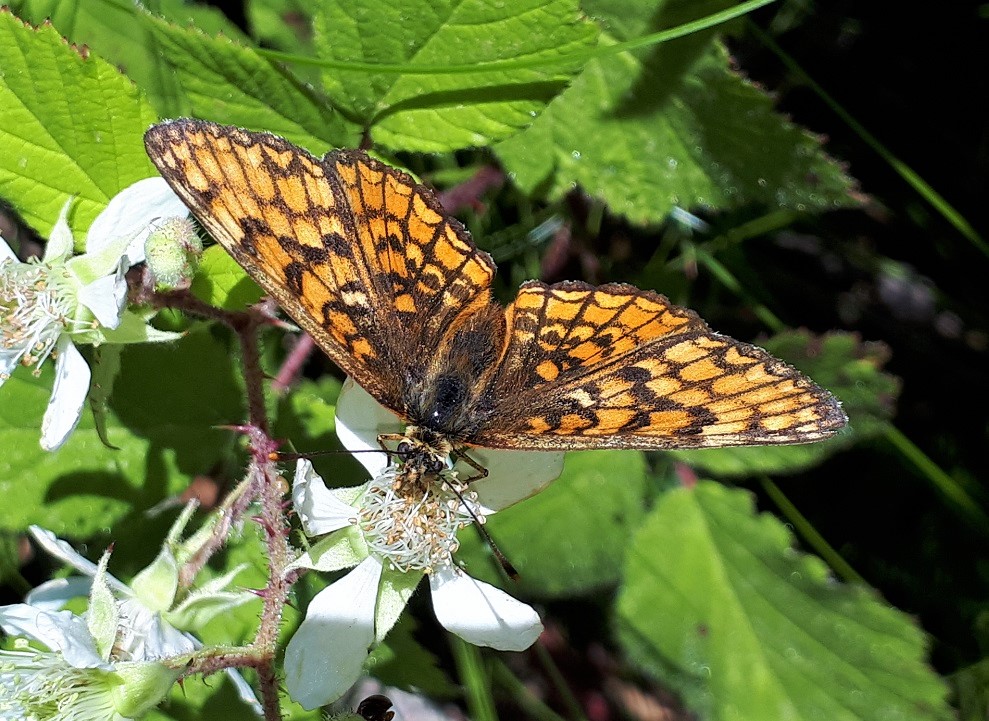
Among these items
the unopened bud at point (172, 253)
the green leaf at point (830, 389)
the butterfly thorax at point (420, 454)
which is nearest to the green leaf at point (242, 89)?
the unopened bud at point (172, 253)

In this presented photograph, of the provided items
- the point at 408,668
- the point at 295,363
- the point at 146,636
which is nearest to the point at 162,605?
the point at 146,636

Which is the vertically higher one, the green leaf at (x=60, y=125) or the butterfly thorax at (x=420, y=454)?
the green leaf at (x=60, y=125)

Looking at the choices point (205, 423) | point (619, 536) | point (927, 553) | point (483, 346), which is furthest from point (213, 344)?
point (927, 553)

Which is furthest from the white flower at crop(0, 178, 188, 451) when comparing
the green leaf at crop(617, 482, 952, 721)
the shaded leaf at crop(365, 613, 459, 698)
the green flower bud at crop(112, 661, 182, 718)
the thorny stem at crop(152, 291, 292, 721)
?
the green leaf at crop(617, 482, 952, 721)

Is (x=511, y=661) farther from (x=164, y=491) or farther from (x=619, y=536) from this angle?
(x=164, y=491)

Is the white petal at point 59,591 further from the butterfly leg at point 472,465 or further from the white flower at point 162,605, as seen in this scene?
the butterfly leg at point 472,465

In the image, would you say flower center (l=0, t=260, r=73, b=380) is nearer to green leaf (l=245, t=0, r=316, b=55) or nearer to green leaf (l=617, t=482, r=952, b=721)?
green leaf (l=245, t=0, r=316, b=55)
